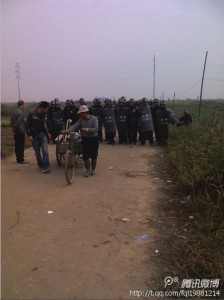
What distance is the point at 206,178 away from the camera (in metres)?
7.19

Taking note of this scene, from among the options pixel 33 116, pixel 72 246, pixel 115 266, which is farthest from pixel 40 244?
pixel 33 116

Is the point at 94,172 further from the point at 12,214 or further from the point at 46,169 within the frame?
the point at 12,214

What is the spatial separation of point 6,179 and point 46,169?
1097 mm

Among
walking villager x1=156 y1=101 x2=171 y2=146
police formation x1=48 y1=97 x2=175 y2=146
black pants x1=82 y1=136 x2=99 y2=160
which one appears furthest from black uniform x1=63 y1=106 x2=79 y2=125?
black pants x1=82 y1=136 x2=99 y2=160

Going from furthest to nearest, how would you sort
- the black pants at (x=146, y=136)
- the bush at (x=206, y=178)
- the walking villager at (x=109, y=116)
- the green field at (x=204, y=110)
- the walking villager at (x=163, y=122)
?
1. the green field at (x=204, y=110)
2. the walking villager at (x=109, y=116)
3. the black pants at (x=146, y=136)
4. the walking villager at (x=163, y=122)
5. the bush at (x=206, y=178)

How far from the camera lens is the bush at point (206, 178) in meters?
5.55

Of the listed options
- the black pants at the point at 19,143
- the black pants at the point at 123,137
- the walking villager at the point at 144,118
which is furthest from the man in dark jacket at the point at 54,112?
the black pants at the point at 19,143

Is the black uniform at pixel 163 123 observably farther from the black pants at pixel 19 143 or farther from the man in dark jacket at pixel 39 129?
the man in dark jacket at pixel 39 129

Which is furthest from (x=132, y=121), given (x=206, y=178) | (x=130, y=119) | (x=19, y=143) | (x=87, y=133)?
(x=206, y=178)

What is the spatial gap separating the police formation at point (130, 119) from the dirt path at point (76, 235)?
5237mm

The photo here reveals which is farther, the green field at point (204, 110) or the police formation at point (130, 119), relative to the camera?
the green field at point (204, 110)

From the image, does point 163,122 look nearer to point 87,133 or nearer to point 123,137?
point 123,137

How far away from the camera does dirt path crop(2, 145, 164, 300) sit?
162 inches

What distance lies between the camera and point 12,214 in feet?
20.9
